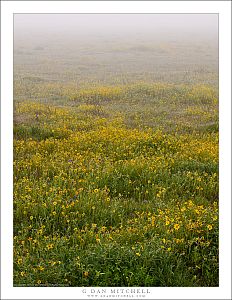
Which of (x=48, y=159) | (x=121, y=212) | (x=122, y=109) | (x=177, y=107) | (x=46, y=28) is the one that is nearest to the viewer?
(x=121, y=212)

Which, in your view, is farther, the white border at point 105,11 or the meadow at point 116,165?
the white border at point 105,11

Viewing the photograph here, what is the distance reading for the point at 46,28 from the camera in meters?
7.43

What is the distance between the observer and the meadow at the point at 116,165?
533cm

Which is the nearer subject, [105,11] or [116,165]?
[105,11]

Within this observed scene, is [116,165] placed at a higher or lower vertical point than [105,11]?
lower

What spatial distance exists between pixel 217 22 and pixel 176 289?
11.8ft

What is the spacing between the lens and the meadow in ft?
17.5

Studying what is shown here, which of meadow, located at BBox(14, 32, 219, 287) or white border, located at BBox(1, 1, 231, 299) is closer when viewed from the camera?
meadow, located at BBox(14, 32, 219, 287)

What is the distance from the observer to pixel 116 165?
309 inches

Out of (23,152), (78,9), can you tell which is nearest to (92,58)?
(23,152)
